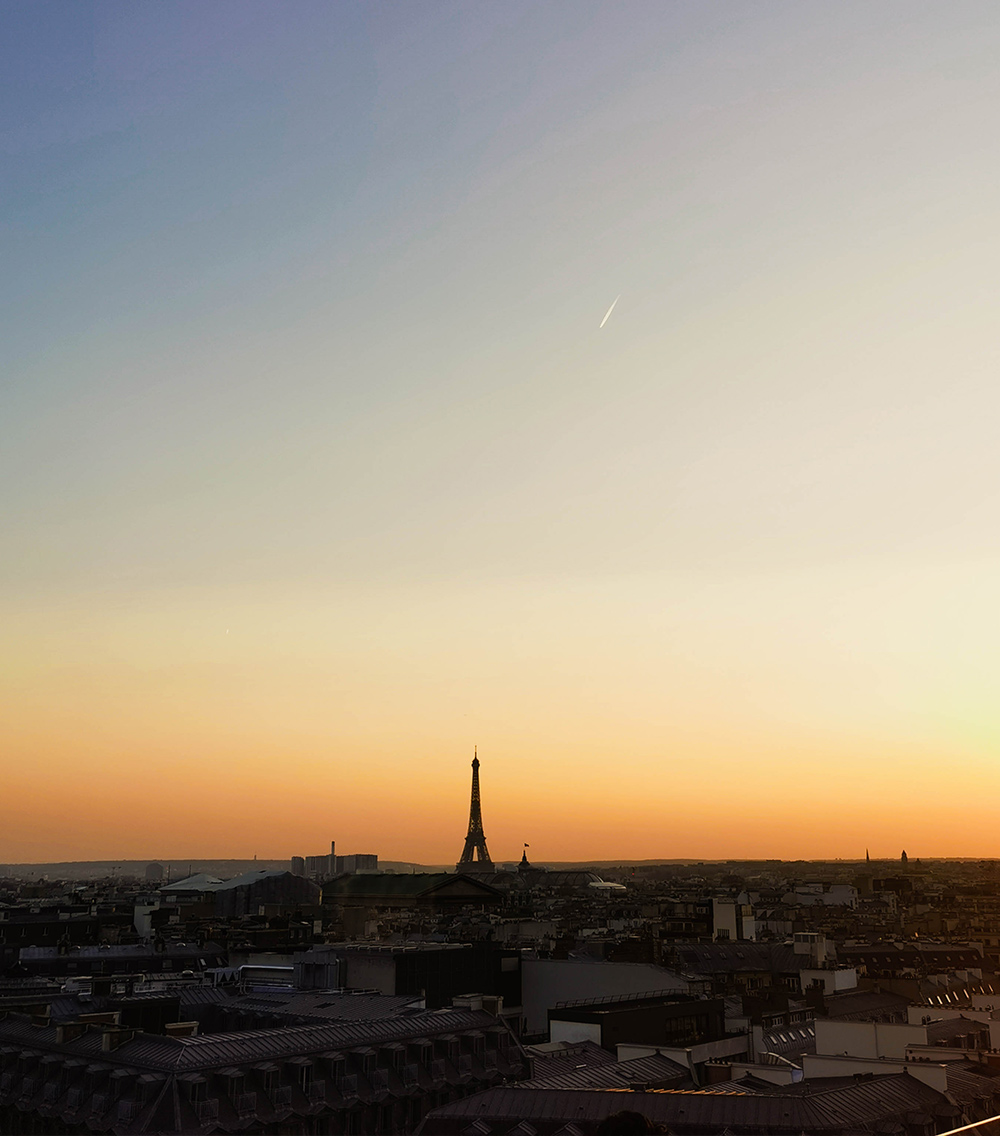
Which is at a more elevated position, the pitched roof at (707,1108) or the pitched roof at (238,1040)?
the pitched roof at (238,1040)

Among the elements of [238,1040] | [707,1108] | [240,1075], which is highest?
[238,1040]

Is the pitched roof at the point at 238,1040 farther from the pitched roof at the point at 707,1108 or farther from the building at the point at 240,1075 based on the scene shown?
the pitched roof at the point at 707,1108

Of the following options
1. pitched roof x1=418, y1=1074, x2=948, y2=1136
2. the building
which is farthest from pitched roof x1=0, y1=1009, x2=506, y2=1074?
pitched roof x1=418, y1=1074, x2=948, y2=1136

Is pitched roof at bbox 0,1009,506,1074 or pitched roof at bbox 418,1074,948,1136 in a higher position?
pitched roof at bbox 0,1009,506,1074

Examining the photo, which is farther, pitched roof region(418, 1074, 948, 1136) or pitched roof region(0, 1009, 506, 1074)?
pitched roof region(0, 1009, 506, 1074)

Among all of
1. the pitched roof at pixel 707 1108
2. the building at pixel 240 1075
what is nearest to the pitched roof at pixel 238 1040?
the building at pixel 240 1075

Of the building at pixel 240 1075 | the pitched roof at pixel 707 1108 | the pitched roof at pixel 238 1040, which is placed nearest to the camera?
the pitched roof at pixel 707 1108

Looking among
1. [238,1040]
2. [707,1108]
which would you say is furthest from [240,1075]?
[707,1108]

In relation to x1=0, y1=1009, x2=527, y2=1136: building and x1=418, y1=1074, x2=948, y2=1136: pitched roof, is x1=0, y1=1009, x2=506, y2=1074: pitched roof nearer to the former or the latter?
x1=0, y1=1009, x2=527, y2=1136: building

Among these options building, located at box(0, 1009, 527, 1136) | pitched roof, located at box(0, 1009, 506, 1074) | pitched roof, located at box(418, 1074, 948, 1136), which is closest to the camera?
pitched roof, located at box(418, 1074, 948, 1136)

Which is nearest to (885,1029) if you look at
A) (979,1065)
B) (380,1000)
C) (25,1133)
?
(979,1065)

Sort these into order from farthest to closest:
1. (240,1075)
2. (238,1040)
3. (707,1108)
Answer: (238,1040)
(240,1075)
(707,1108)

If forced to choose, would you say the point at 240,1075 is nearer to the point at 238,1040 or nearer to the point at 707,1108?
the point at 238,1040

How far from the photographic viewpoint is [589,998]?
7981cm
